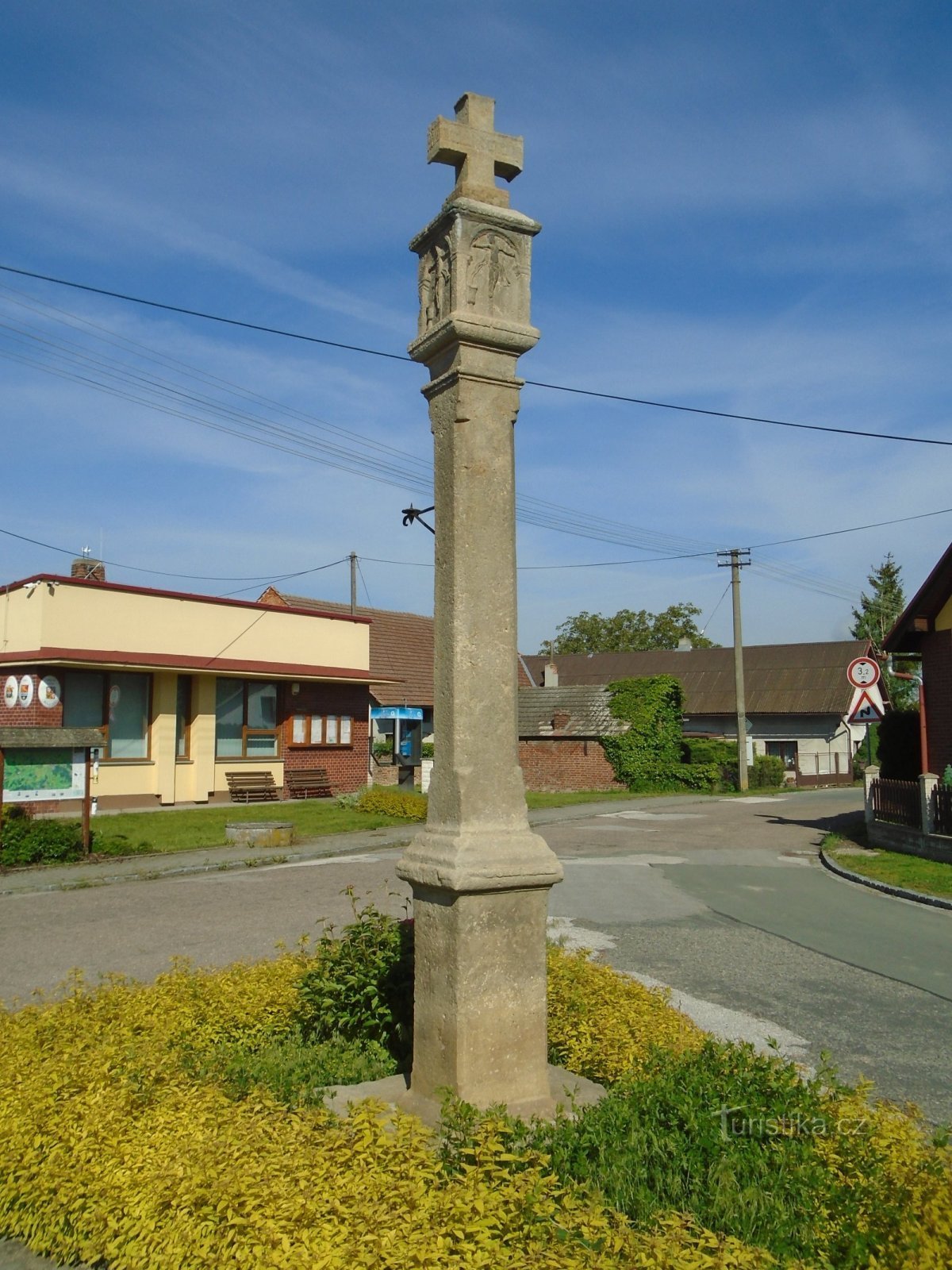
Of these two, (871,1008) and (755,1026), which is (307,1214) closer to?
(755,1026)

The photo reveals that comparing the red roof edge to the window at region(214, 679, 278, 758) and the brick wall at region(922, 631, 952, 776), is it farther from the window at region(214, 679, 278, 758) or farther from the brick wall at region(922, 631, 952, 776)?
the brick wall at region(922, 631, 952, 776)

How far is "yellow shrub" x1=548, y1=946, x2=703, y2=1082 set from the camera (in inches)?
186

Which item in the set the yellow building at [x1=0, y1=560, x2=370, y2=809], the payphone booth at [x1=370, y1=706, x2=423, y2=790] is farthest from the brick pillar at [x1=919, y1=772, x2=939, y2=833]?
the payphone booth at [x1=370, y1=706, x2=423, y2=790]

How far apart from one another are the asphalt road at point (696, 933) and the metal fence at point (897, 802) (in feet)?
5.43

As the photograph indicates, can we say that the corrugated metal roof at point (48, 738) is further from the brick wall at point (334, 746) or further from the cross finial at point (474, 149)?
the cross finial at point (474, 149)

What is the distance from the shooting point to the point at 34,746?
14.5 meters

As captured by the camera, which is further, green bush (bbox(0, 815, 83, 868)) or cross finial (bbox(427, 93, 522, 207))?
green bush (bbox(0, 815, 83, 868))

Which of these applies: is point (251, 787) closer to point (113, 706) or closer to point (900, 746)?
point (113, 706)

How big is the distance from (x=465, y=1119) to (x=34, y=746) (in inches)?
496

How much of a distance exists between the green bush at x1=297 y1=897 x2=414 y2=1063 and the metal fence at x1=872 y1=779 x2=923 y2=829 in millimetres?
12520

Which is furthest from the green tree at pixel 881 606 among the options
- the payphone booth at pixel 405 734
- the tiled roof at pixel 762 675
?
the payphone booth at pixel 405 734

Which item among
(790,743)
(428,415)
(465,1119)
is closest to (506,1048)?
(465,1119)

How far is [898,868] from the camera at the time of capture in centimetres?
Answer: 1401

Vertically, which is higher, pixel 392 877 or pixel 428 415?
pixel 428 415
